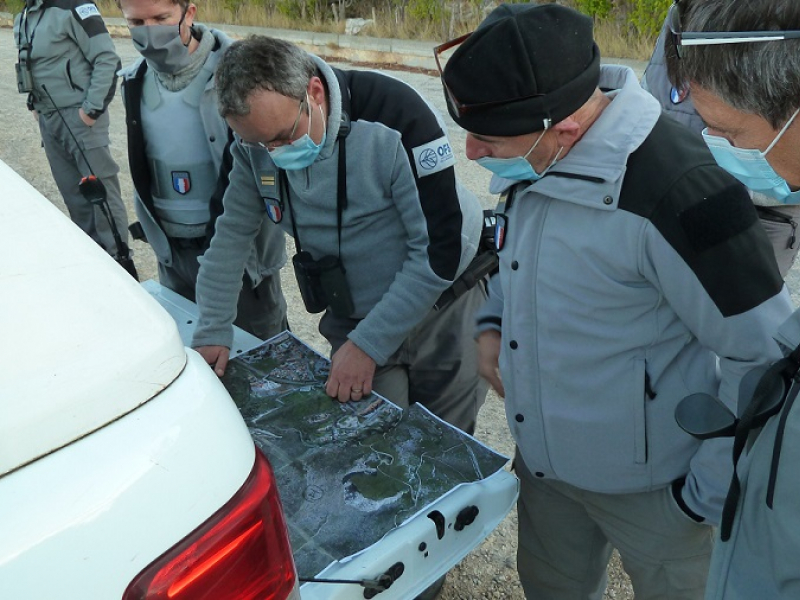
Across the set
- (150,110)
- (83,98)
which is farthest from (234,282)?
(83,98)

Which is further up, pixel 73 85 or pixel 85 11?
pixel 85 11

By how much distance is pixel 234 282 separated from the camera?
8.16 ft

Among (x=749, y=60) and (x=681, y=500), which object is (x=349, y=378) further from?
(x=749, y=60)

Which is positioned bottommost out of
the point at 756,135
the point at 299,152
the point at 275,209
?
the point at 275,209

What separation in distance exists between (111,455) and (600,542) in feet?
4.83

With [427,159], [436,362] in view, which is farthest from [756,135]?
[436,362]

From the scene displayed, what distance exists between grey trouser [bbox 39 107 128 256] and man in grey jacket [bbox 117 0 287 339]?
215 cm

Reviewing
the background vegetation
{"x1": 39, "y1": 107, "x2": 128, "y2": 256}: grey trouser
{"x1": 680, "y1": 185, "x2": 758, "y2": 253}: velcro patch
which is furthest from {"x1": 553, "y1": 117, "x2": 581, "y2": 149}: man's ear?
→ the background vegetation

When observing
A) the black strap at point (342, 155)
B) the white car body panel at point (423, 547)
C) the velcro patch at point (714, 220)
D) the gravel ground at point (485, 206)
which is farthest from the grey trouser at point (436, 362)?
the velcro patch at point (714, 220)

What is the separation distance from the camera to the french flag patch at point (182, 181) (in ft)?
9.45

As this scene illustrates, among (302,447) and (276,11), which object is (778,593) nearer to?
(302,447)

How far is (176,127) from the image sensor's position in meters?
2.86

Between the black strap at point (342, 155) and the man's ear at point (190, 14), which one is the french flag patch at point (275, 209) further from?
the man's ear at point (190, 14)

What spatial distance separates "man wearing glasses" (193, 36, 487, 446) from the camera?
2.04 m
